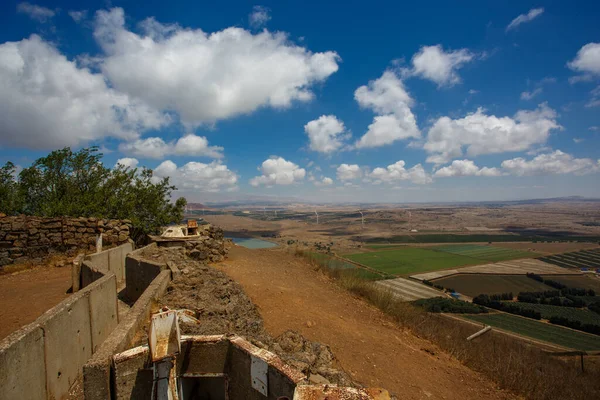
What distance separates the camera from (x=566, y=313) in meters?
21.3

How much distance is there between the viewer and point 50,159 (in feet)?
51.5

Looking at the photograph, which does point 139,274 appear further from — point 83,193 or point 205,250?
point 83,193

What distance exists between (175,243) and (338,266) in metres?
8.50

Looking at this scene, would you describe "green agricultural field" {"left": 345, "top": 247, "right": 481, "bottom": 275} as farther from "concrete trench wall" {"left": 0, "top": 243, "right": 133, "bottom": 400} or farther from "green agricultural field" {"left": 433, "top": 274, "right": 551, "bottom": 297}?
"concrete trench wall" {"left": 0, "top": 243, "right": 133, "bottom": 400}

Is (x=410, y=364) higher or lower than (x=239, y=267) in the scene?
lower

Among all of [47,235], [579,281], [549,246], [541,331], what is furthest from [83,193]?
[549,246]

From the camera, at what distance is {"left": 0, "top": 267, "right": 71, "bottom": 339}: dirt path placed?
650 cm

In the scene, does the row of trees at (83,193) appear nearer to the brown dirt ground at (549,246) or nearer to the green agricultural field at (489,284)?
the green agricultural field at (489,284)

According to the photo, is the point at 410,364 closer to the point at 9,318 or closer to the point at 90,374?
the point at 90,374

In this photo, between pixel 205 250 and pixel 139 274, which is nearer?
pixel 139 274

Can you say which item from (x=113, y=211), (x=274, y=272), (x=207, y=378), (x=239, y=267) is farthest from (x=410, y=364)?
(x=113, y=211)

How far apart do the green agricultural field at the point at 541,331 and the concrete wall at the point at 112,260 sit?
816 inches

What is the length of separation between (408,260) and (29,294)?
41.6 m

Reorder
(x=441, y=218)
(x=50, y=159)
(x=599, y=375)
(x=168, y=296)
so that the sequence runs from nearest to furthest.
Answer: (x=168, y=296) → (x=599, y=375) → (x=50, y=159) → (x=441, y=218)
